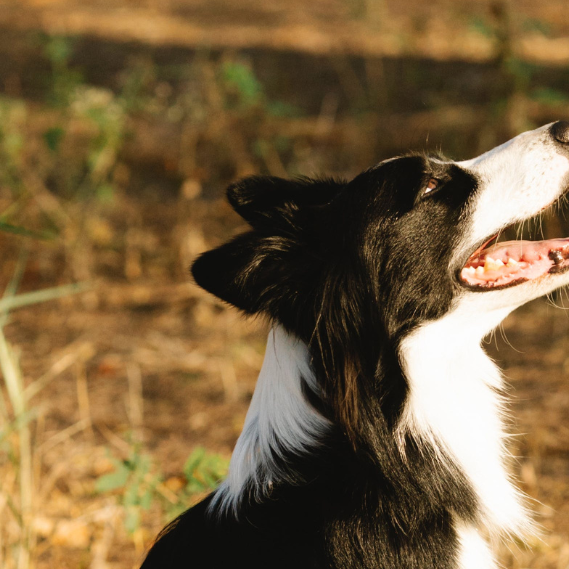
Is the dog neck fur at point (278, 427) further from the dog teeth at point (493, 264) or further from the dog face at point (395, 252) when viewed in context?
the dog teeth at point (493, 264)

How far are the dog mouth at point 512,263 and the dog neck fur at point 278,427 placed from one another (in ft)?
2.07

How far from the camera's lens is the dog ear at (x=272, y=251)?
2.16 metres

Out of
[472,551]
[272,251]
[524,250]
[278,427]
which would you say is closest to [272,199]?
[272,251]

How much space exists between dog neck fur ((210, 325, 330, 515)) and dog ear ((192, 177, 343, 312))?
13cm

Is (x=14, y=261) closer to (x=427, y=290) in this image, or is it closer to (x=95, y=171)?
(x=95, y=171)

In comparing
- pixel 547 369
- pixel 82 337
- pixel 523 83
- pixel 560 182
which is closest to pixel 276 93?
pixel 523 83

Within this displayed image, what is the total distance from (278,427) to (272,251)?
0.54 metres

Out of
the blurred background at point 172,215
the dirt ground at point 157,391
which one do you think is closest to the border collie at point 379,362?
the blurred background at point 172,215

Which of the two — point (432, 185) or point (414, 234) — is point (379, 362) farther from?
point (432, 185)

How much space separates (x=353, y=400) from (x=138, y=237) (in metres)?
4.61

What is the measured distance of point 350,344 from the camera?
94.2 inches

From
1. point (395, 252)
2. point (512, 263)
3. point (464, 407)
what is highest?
point (395, 252)

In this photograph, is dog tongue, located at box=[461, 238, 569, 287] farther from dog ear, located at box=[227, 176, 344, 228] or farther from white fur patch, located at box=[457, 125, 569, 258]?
dog ear, located at box=[227, 176, 344, 228]

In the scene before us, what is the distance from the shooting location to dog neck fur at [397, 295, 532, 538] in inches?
96.7
